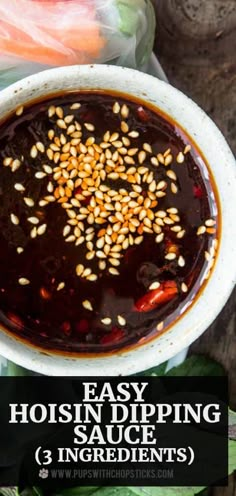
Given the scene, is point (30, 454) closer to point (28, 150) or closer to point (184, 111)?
point (28, 150)

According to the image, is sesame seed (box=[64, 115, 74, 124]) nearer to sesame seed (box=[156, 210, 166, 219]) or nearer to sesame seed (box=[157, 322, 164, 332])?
sesame seed (box=[156, 210, 166, 219])

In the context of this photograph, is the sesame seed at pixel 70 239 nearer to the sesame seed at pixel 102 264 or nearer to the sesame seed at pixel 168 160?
the sesame seed at pixel 102 264

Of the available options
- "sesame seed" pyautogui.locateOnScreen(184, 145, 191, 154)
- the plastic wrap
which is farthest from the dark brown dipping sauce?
the plastic wrap

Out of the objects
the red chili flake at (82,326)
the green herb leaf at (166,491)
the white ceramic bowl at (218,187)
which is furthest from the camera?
the green herb leaf at (166,491)

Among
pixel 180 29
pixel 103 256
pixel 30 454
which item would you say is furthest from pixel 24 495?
pixel 180 29

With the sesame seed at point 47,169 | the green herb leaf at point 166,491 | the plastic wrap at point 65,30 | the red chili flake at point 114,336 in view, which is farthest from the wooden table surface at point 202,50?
the green herb leaf at point 166,491

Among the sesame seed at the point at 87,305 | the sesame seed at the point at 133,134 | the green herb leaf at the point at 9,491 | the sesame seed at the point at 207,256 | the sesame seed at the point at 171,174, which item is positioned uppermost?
the sesame seed at the point at 133,134

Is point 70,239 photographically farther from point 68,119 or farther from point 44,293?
point 68,119
